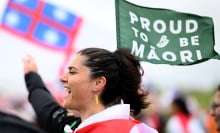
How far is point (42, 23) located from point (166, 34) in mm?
677

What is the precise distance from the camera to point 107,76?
1.12 metres

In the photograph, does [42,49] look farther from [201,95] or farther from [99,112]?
[99,112]

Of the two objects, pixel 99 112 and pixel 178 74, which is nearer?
pixel 99 112

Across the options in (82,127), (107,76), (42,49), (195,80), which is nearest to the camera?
(82,127)

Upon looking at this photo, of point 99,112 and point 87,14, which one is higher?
point 87,14

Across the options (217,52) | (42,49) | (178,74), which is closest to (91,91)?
(42,49)

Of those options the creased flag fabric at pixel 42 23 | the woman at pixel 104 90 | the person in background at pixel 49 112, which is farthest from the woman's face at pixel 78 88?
the creased flag fabric at pixel 42 23

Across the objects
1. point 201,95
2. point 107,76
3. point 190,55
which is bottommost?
point 201,95

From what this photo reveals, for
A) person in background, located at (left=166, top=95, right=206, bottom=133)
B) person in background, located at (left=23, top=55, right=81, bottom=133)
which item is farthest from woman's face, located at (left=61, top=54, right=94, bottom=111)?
person in background, located at (left=166, top=95, right=206, bottom=133)

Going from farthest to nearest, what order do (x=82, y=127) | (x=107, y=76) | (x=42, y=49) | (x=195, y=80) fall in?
(x=195, y=80)
(x=42, y=49)
(x=107, y=76)
(x=82, y=127)

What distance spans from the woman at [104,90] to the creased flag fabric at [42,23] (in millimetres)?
1150

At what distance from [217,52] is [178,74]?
0.26 meters

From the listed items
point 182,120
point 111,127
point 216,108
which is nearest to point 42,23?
point 182,120

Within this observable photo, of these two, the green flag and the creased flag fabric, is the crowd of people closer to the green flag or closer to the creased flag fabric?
the creased flag fabric
